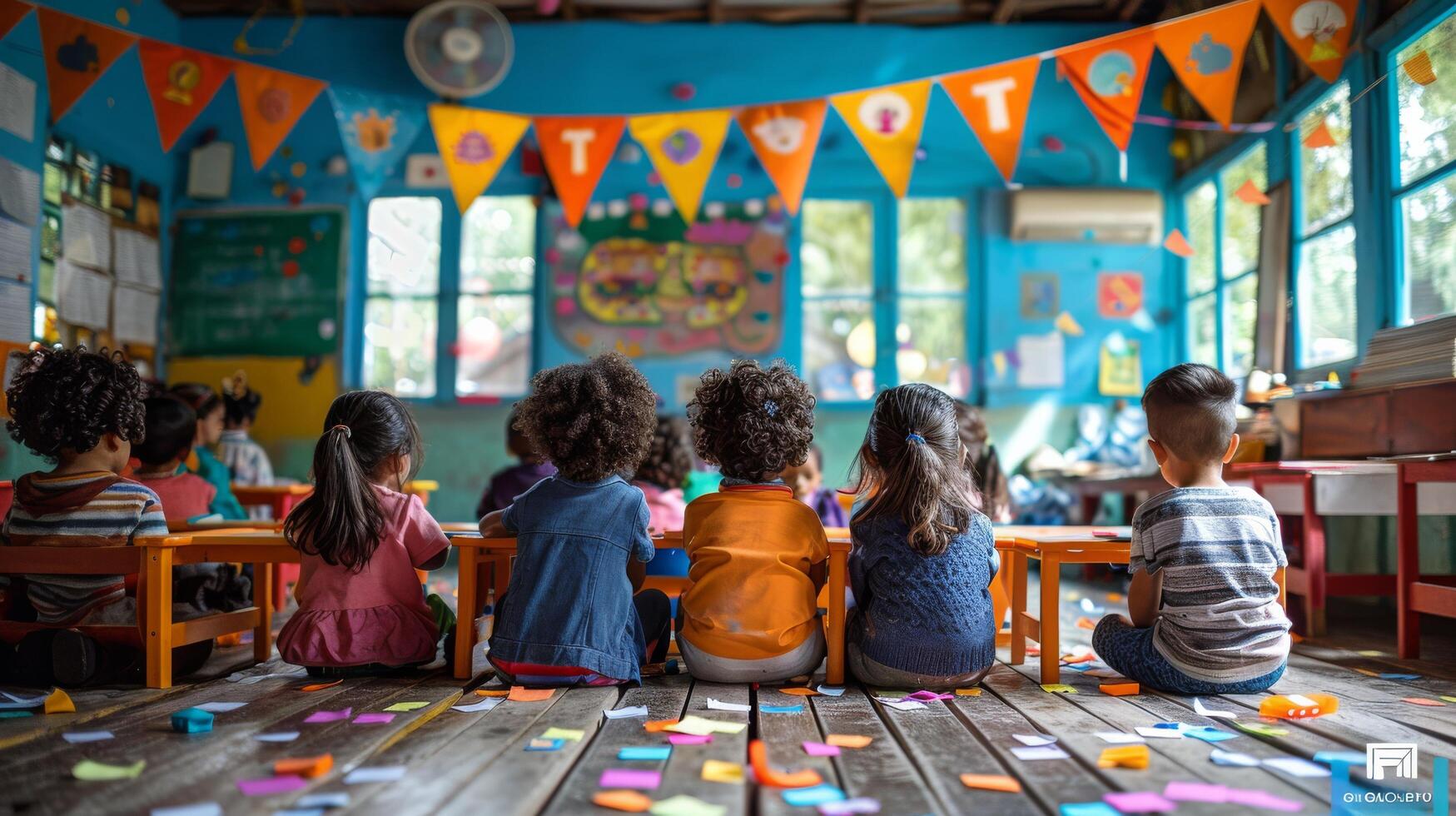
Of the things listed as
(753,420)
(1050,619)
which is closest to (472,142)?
(753,420)

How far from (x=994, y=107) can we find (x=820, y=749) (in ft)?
10.2

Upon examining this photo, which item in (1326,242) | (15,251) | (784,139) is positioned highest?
(784,139)

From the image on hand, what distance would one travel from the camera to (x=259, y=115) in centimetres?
423

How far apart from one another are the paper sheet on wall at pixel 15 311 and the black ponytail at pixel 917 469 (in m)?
3.92

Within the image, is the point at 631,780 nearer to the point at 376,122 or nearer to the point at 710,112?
the point at 710,112

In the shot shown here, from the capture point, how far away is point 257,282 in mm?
6359

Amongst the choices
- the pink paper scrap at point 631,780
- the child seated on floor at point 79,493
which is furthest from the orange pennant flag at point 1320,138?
the child seated on floor at point 79,493

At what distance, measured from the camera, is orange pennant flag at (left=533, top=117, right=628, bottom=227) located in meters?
4.69

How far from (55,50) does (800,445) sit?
3566 millimetres

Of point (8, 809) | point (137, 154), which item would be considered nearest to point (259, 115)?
point (137, 154)

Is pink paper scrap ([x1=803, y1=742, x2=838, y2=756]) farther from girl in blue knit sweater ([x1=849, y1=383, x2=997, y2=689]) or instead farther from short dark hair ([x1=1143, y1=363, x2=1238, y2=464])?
short dark hair ([x1=1143, y1=363, x2=1238, y2=464])

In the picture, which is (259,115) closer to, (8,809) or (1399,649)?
(8,809)

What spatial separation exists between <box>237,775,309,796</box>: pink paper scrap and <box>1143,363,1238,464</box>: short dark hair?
190 cm

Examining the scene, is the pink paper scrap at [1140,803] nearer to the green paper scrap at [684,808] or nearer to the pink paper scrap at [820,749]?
the pink paper scrap at [820,749]
